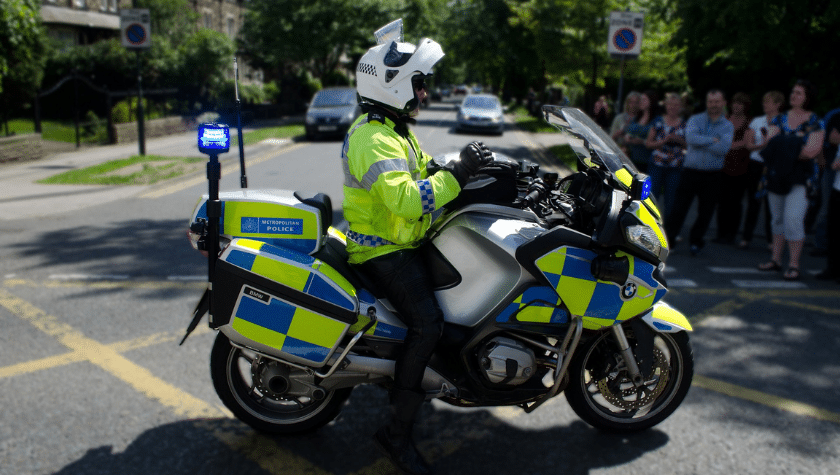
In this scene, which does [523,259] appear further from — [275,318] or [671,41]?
[671,41]

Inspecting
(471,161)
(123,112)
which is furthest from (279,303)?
(123,112)

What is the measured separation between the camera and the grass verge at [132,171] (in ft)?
38.6

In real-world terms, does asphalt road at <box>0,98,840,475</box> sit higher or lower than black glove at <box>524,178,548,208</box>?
lower

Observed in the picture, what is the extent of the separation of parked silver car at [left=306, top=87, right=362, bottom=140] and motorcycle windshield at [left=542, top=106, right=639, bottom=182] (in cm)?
1690

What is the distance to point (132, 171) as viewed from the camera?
12758 millimetres

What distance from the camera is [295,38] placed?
1144 inches

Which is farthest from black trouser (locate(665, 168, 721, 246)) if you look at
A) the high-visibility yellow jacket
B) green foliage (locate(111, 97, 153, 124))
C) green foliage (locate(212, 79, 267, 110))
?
green foliage (locate(212, 79, 267, 110))

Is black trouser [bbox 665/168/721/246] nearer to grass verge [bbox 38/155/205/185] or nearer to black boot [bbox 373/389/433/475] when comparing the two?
black boot [bbox 373/389/433/475]

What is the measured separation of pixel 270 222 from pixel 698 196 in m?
5.92

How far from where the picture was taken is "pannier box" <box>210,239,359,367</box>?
304 centimetres

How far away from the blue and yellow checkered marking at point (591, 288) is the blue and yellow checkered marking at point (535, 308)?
6cm

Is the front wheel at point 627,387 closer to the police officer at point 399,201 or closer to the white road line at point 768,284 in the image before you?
the police officer at point 399,201

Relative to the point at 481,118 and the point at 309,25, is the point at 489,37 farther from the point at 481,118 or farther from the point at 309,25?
the point at 481,118

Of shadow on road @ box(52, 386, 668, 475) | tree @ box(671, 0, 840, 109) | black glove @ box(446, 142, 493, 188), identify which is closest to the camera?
black glove @ box(446, 142, 493, 188)
